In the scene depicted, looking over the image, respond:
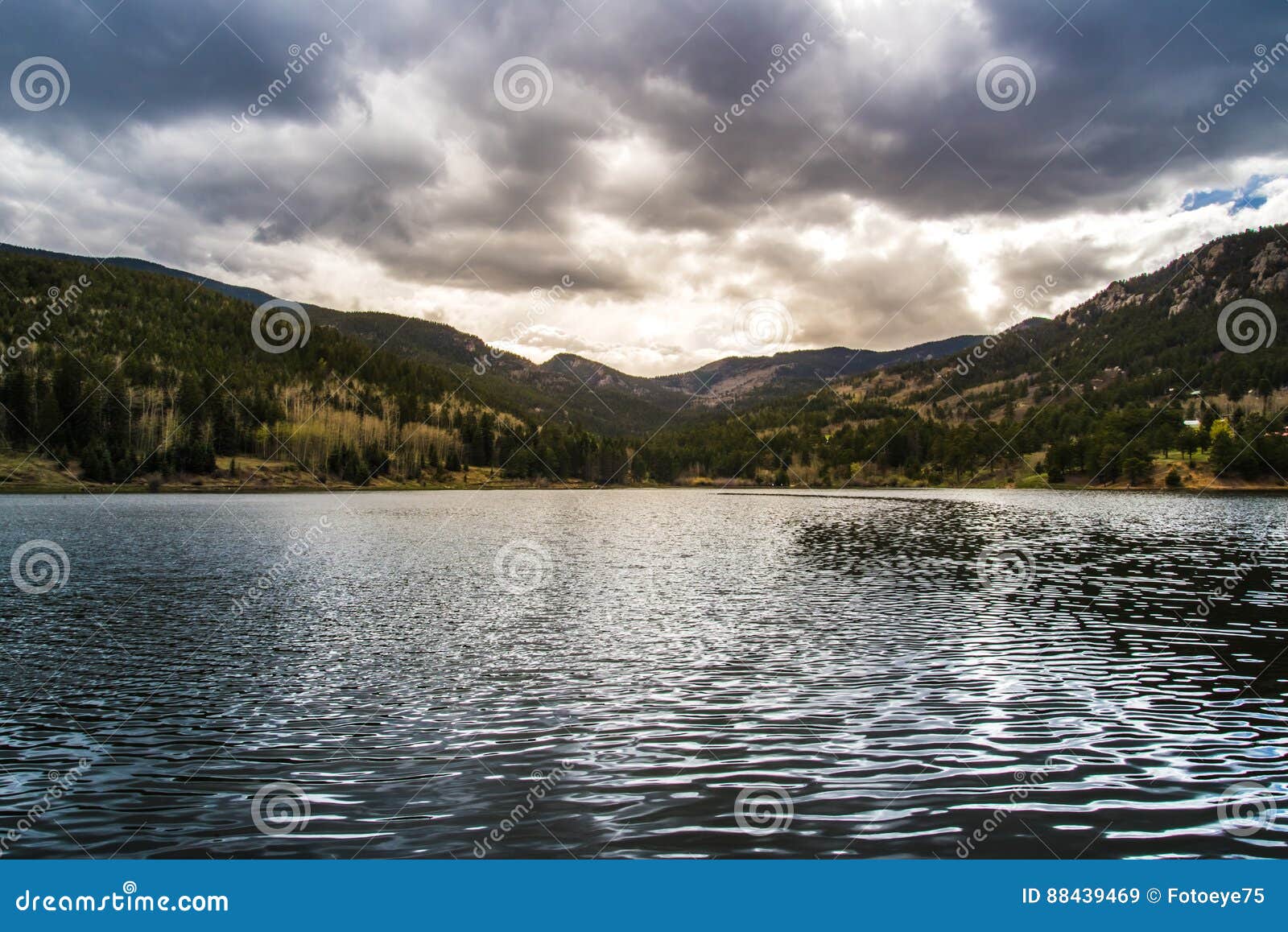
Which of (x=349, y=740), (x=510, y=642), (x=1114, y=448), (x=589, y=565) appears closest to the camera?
(x=349, y=740)

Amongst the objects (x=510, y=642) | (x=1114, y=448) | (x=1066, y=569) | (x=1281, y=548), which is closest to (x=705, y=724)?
(x=510, y=642)

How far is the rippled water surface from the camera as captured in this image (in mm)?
11242

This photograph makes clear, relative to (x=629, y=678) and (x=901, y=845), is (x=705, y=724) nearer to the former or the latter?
(x=629, y=678)

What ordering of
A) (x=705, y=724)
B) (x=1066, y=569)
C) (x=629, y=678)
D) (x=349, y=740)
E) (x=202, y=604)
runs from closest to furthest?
(x=349, y=740) < (x=705, y=724) < (x=629, y=678) < (x=202, y=604) < (x=1066, y=569)

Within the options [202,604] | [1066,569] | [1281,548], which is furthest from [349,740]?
[1281,548]

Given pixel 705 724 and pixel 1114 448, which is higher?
pixel 1114 448

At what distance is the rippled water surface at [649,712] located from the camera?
11.2 meters

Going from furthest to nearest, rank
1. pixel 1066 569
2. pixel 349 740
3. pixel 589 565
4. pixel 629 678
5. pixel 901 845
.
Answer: pixel 589 565 → pixel 1066 569 → pixel 629 678 → pixel 349 740 → pixel 901 845

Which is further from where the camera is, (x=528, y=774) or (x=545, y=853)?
(x=528, y=774)

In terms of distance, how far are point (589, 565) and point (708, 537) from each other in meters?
23.1

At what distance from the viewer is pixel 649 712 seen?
56.5 ft

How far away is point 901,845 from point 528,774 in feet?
20.7

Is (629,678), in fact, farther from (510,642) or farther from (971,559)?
(971,559)

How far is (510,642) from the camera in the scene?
2519cm
